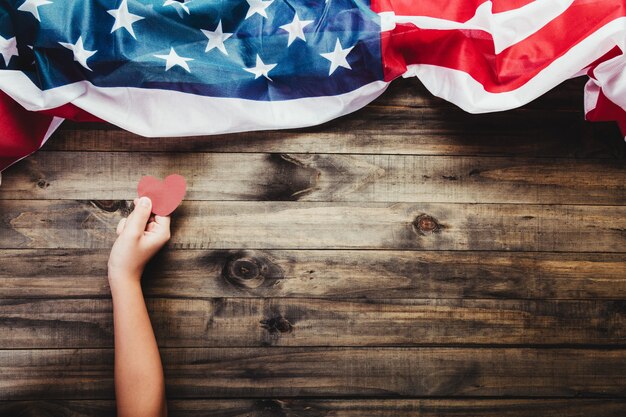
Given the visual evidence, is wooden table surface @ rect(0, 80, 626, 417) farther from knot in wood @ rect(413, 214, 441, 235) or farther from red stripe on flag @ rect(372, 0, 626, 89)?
red stripe on flag @ rect(372, 0, 626, 89)

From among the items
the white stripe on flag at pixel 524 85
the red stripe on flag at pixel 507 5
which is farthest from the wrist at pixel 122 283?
the red stripe on flag at pixel 507 5

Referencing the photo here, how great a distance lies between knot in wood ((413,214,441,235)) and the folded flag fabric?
26 centimetres

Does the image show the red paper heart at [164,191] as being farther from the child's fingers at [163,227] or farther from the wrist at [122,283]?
the wrist at [122,283]

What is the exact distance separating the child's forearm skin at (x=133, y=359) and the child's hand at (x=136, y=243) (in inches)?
0.6

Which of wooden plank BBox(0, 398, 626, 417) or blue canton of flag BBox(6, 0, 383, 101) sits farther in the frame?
wooden plank BBox(0, 398, 626, 417)

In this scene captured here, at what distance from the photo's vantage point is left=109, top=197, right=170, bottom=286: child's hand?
1.00 meters

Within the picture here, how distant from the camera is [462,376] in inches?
42.4

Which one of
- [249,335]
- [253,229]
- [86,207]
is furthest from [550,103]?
[86,207]

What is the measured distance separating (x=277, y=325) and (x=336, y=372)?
Result: 0.17 meters

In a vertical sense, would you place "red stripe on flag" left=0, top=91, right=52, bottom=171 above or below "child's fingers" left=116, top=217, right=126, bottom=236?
above

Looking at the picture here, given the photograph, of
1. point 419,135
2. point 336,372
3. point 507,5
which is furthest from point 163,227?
point 507,5

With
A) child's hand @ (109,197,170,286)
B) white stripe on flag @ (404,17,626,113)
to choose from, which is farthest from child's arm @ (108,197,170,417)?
white stripe on flag @ (404,17,626,113)

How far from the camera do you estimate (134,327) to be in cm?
100

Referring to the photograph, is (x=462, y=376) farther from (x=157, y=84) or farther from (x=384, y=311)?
(x=157, y=84)
